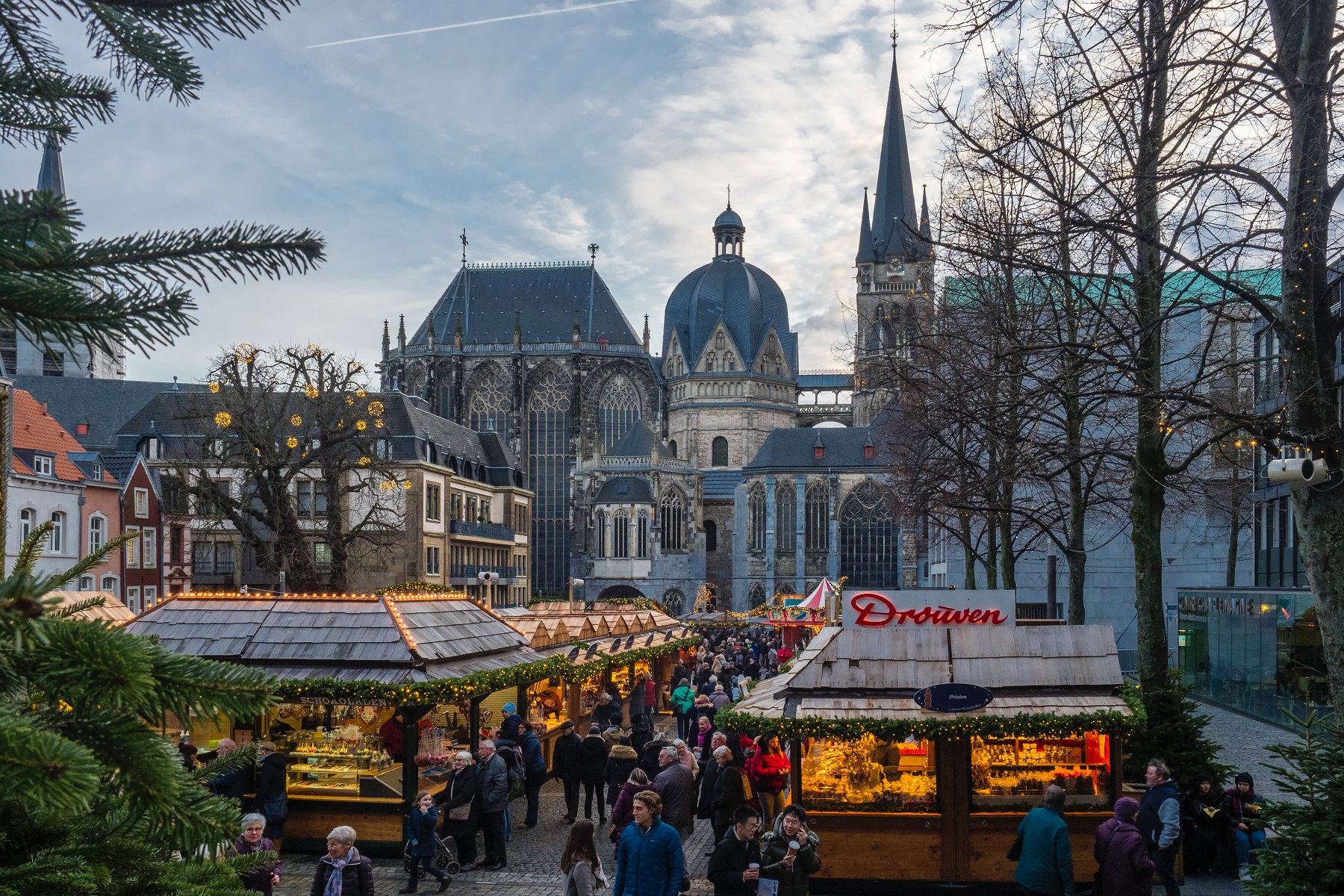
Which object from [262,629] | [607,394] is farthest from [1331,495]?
[607,394]

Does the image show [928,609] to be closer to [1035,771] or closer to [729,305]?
[1035,771]

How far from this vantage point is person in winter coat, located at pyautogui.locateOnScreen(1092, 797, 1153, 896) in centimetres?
1021

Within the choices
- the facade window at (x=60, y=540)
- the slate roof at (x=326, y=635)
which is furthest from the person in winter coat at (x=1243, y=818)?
the facade window at (x=60, y=540)

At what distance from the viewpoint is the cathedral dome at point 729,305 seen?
88812 mm

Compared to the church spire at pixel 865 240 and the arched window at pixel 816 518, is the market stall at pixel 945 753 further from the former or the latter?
the church spire at pixel 865 240

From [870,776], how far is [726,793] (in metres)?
1.65

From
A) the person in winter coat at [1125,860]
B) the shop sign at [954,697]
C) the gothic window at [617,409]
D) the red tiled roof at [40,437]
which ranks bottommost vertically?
the person in winter coat at [1125,860]

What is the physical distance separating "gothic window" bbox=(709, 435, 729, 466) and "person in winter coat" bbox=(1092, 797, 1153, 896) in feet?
248

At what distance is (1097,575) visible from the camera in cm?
4250

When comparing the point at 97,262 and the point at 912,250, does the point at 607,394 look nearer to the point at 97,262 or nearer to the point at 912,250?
the point at 912,250

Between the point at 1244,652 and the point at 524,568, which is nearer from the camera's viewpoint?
the point at 1244,652

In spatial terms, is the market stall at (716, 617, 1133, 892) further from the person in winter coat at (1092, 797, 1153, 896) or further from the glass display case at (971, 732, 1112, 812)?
the person in winter coat at (1092, 797, 1153, 896)

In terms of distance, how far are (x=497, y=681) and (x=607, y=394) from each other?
67.8m

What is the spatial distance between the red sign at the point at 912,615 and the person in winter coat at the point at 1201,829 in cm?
281
